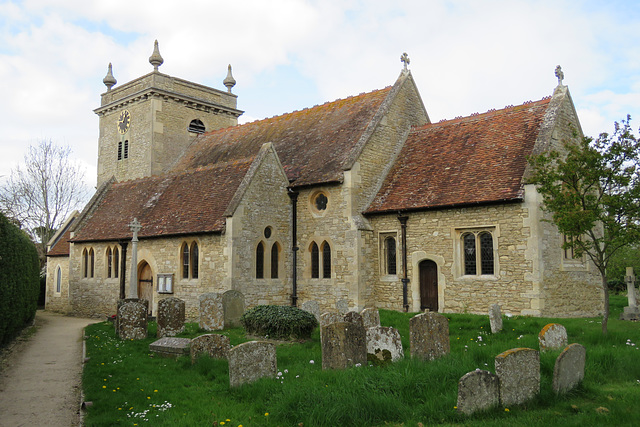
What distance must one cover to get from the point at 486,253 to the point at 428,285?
2.36m

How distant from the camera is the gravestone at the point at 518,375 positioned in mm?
7180

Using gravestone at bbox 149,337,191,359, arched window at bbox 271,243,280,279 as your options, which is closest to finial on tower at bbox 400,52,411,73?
arched window at bbox 271,243,280,279

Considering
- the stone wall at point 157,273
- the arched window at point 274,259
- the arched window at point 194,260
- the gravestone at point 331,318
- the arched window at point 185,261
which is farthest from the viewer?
the arched window at point 185,261

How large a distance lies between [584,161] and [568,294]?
5.86m

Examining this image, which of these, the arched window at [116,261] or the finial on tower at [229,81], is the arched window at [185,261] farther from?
the finial on tower at [229,81]

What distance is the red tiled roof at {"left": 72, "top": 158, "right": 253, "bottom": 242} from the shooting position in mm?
20453

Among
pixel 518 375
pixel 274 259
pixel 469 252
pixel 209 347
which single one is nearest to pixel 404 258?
pixel 469 252

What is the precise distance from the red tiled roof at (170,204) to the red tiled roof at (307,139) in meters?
2.46

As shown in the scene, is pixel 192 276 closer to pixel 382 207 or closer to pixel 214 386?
pixel 382 207

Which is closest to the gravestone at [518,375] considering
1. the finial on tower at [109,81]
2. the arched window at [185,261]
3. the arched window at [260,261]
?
the arched window at [260,261]

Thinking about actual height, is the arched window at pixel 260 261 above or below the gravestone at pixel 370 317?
above

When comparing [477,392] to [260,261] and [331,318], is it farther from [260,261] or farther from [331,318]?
[260,261]

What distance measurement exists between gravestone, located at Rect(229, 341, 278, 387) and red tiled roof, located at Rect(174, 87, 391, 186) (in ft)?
37.9

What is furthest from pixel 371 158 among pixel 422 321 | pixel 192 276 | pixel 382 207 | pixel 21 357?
pixel 21 357
